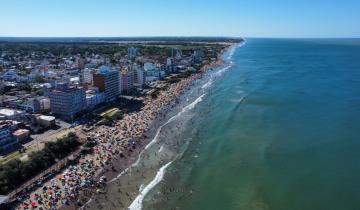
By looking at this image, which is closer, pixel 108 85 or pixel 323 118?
pixel 323 118

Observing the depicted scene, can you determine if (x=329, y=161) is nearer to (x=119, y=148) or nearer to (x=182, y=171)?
(x=182, y=171)

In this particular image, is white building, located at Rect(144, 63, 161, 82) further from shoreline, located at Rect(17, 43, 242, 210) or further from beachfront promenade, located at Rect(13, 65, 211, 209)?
beachfront promenade, located at Rect(13, 65, 211, 209)

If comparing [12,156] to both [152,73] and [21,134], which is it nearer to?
[21,134]

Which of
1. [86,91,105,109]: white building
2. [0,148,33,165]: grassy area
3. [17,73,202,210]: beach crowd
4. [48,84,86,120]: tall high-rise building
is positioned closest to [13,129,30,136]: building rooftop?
[0,148,33,165]: grassy area

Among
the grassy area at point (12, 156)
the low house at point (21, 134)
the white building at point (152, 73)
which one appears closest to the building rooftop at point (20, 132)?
the low house at point (21, 134)

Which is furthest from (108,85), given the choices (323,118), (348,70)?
(348,70)

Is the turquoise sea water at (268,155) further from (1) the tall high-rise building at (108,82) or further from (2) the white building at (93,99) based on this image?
(2) the white building at (93,99)
